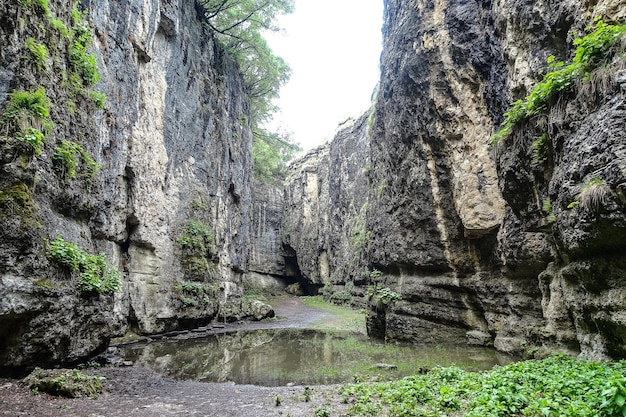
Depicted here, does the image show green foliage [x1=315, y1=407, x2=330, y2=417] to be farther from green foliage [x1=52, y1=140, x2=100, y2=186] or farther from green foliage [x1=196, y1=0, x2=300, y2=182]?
green foliage [x1=196, y1=0, x2=300, y2=182]

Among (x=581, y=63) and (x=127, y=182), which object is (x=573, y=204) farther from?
(x=127, y=182)

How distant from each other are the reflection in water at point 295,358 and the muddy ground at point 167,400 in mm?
1121

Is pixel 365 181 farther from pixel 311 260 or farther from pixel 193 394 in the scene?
pixel 193 394

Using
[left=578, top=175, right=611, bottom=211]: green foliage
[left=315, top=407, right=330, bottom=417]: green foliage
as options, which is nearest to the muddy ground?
[left=315, top=407, right=330, bottom=417]: green foliage

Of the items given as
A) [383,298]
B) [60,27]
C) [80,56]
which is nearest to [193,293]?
[383,298]

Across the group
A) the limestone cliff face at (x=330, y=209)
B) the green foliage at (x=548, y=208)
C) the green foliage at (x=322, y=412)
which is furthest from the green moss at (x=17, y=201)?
the limestone cliff face at (x=330, y=209)

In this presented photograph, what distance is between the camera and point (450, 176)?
1327 centimetres

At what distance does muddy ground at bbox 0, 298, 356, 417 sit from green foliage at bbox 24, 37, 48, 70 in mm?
5869

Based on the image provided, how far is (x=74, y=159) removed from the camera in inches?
330

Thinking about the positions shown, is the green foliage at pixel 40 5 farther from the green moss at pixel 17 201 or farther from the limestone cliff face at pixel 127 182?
the green moss at pixel 17 201

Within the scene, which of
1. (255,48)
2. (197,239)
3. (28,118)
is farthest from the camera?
(255,48)

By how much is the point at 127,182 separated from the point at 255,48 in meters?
14.0

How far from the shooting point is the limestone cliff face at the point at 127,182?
21.2 feet

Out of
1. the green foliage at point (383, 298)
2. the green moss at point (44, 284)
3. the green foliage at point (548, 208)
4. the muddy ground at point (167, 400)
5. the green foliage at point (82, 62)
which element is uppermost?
the green foliage at point (82, 62)
